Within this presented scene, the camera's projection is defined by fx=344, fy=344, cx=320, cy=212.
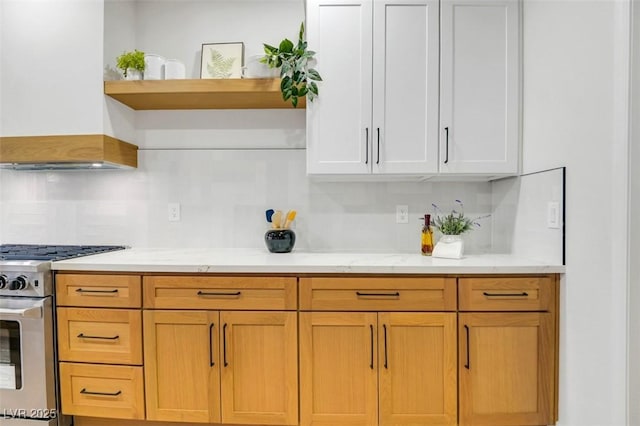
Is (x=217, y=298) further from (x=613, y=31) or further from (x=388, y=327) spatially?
(x=613, y=31)

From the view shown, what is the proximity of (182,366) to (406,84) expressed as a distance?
185cm

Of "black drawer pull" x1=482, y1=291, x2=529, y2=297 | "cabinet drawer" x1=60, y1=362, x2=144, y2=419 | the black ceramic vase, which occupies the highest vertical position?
Result: the black ceramic vase

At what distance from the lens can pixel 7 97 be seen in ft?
6.55

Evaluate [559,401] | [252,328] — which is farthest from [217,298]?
[559,401]

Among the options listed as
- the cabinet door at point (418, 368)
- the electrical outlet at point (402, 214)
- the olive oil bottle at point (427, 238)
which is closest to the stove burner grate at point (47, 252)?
the cabinet door at point (418, 368)

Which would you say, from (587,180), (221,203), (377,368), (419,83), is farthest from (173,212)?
(587,180)

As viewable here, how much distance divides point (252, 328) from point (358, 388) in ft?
1.91

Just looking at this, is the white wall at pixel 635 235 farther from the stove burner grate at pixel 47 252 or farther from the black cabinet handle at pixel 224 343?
the stove burner grate at pixel 47 252

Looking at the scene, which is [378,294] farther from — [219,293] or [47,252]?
[47,252]

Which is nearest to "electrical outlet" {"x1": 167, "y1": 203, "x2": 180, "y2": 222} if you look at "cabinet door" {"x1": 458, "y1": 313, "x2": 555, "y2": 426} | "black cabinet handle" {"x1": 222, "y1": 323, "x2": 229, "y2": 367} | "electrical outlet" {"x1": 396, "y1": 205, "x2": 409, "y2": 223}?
"black cabinet handle" {"x1": 222, "y1": 323, "x2": 229, "y2": 367}

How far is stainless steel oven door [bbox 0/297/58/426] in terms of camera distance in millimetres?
1675

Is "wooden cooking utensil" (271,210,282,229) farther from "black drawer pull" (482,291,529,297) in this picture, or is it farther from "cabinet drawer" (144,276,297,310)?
"black drawer pull" (482,291,529,297)

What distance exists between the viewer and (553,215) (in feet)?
5.39

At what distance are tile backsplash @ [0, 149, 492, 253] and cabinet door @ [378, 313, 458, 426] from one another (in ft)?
2.25
